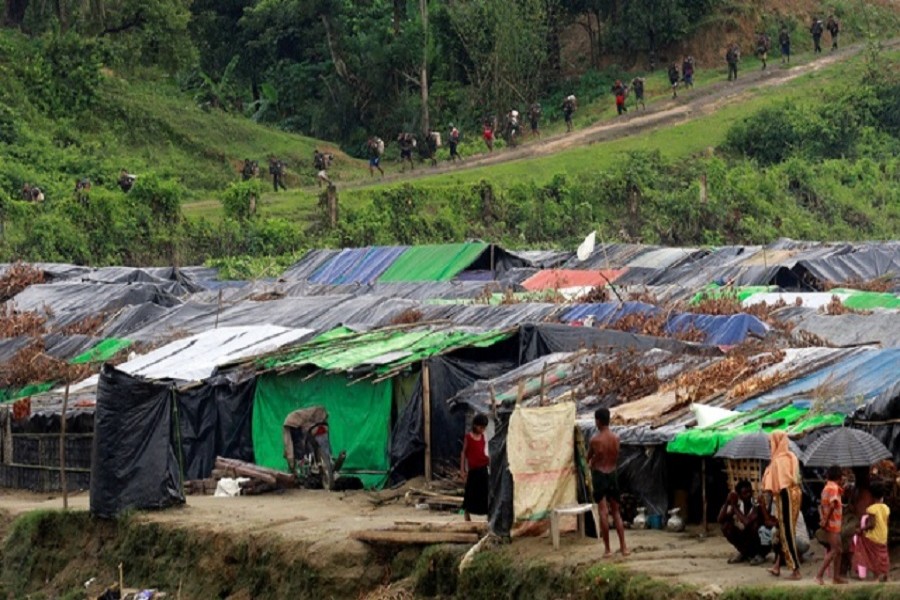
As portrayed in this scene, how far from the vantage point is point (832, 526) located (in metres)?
15.3

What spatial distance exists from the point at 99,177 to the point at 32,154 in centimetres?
235

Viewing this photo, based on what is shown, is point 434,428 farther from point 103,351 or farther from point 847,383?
point 103,351

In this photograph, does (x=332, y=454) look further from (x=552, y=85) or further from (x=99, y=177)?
(x=552, y=85)

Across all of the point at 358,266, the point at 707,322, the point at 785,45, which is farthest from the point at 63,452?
the point at 785,45

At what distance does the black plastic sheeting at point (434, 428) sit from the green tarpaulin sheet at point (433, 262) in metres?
12.7

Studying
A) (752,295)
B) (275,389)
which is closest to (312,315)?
(275,389)

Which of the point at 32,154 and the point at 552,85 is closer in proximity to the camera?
the point at 32,154

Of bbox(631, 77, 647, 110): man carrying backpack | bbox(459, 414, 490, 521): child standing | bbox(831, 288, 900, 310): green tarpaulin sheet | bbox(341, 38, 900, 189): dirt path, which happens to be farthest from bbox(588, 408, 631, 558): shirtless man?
bbox(631, 77, 647, 110): man carrying backpack

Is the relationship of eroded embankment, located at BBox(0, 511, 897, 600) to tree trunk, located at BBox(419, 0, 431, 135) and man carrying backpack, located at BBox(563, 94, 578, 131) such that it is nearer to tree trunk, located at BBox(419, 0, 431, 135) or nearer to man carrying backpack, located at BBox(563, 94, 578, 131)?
man carrying backpack, located at BBox(563, 94, 578, 131)

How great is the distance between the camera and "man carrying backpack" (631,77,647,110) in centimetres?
5814

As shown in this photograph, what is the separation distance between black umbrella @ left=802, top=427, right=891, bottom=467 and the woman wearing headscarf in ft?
0.64

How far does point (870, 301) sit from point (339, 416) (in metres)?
8.12

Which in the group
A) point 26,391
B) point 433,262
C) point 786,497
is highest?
point 433,262

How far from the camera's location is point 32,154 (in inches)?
2165
